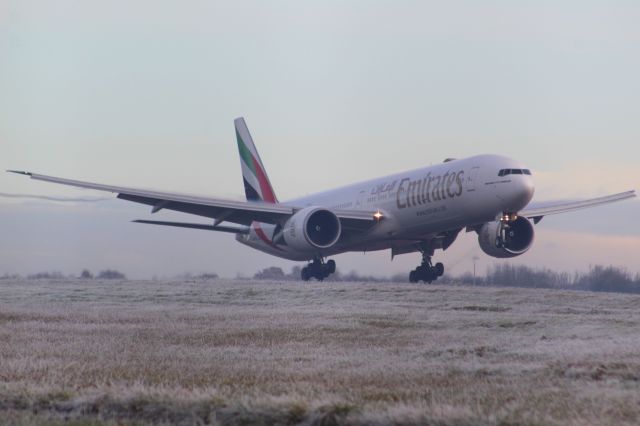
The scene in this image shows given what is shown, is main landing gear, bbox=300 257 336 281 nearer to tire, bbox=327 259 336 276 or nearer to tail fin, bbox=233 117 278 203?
tire, bbox=327 259 336 276

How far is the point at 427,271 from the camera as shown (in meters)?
45.9

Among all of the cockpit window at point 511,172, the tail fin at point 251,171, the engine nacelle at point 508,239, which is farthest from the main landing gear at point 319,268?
the cockpit window at point 511,172

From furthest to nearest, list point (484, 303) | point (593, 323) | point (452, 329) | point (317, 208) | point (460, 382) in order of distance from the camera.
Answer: point (317, 208) → point (484, 303) → point (593, 323) → point (452, 329) → point (460, 382)

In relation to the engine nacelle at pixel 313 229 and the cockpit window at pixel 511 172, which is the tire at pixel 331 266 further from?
the cockpit window at pixel 511 172

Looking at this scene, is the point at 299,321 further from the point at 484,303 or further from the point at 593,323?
the point at 484,303

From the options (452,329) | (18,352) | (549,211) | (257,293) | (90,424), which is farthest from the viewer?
(549,211)

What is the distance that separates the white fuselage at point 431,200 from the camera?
3922cm

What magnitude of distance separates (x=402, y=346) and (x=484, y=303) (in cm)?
1314

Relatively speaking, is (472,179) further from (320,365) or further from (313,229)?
(320,365)

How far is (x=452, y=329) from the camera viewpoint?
787 inches

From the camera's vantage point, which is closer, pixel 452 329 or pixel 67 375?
pixel 67 375

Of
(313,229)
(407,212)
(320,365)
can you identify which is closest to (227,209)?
(313,229)

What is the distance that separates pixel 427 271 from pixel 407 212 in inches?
158

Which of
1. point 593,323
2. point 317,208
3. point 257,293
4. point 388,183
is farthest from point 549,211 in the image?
point 593,323
